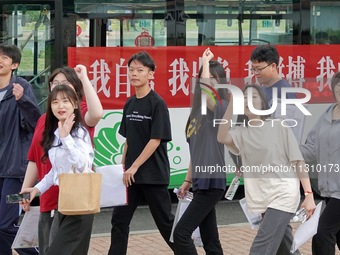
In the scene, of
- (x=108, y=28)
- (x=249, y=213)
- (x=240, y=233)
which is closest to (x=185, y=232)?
(x=249, y=213)

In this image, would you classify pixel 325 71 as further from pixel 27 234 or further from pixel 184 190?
pixel 27 234

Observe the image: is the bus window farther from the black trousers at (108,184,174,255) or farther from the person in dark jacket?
the person in dark jacket

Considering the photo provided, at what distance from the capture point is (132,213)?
25.9 feet

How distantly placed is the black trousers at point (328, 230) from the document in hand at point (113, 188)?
4.91ft

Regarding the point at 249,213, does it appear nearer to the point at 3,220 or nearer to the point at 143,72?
the point at 143,72

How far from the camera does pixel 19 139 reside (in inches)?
315

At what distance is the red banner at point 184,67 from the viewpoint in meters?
11.0

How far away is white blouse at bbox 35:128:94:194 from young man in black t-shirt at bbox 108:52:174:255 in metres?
1.17

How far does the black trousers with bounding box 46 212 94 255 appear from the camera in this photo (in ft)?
21.4

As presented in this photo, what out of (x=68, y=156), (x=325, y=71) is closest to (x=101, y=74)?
(x=325, y=71)

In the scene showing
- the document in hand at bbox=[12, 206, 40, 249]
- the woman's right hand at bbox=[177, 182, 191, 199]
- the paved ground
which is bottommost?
the paved ground

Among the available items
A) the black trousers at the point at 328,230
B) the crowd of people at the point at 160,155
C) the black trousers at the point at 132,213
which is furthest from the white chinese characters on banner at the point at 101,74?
the black trousers at the point at 328,230

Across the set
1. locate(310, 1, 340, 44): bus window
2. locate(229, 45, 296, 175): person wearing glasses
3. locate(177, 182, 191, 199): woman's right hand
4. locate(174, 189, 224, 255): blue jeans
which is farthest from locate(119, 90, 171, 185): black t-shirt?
locate(310, 1, 340, 44): bus window

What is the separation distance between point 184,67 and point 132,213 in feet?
12.2
